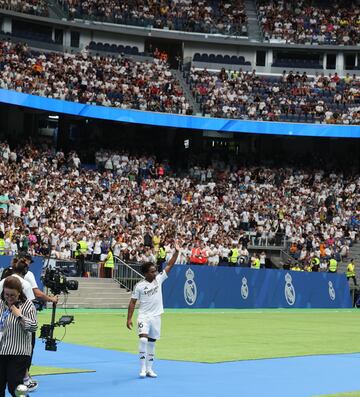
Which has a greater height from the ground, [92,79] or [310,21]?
[310,21]

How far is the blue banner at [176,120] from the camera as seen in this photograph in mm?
50062

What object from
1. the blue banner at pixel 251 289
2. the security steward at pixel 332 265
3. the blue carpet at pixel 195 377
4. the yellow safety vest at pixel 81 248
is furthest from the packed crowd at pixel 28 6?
the blue carpet at pixel 195 377

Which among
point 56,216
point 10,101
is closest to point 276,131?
point 10,101

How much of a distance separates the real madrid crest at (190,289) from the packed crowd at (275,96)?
22.0 metres

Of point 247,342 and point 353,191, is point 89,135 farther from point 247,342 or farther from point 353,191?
point 247,342

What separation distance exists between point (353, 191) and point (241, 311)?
20.2 m

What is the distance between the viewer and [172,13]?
6397 cm

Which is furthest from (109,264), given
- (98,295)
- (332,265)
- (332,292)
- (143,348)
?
(143,348)

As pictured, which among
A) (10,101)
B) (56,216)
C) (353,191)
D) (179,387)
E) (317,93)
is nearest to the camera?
(179,387)

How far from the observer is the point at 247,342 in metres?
23.8

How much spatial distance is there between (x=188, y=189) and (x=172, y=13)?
1672 centimetres

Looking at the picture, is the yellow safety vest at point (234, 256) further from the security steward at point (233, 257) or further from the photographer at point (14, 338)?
the photographer at point (14, 338)

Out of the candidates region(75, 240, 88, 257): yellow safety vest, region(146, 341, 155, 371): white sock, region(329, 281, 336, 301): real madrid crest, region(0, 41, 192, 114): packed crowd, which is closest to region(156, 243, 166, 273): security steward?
region(75, 240, 88, 257): yellow safety vest

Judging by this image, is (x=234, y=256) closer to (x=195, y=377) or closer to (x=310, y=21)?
(x=195, y=377)
